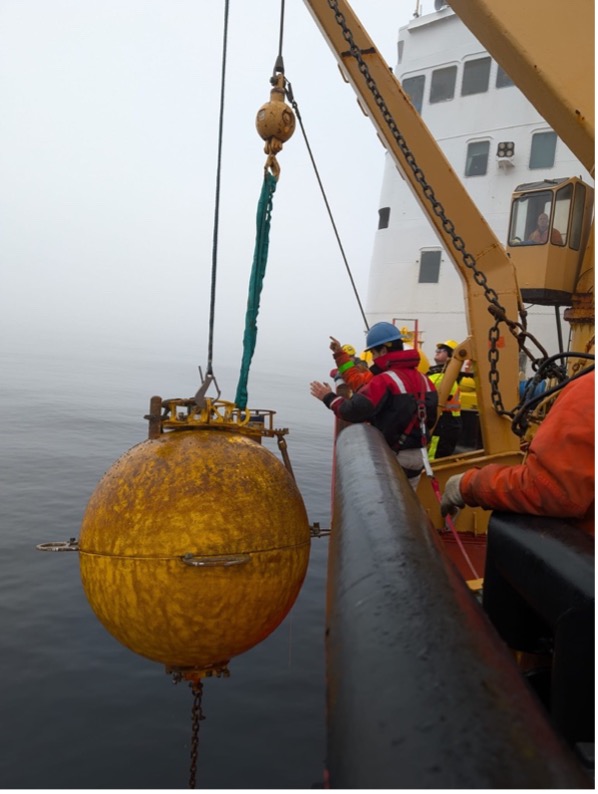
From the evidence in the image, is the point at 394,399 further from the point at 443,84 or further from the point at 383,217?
the point at 443,84

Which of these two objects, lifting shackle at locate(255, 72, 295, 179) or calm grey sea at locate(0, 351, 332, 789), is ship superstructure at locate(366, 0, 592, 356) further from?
lifting shackle at locate(255, 72, 295, 179)

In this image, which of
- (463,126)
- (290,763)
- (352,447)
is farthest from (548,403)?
(463,126)

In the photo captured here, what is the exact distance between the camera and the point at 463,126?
13.0 m

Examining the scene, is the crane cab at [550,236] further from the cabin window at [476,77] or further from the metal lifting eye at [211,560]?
the metal lifting eye at [211,560]

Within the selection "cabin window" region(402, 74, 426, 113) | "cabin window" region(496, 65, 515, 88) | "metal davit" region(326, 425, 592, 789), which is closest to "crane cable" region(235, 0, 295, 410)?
"metal davit" region(326, 425, 592, 789)

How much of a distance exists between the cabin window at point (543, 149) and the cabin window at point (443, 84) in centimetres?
231

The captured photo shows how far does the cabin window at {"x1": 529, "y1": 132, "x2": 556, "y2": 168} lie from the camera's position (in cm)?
1189

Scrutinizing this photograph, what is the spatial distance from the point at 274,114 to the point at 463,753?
305 cm

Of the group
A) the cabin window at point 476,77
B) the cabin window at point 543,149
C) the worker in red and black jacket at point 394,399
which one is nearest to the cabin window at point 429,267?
the cabin window at point 543,149

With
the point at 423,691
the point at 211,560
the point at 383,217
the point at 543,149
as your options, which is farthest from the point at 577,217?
the point at 423,691

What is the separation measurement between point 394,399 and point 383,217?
10.3 meters

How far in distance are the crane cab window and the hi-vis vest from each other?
8.94ft

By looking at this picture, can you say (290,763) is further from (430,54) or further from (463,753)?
(430,54)

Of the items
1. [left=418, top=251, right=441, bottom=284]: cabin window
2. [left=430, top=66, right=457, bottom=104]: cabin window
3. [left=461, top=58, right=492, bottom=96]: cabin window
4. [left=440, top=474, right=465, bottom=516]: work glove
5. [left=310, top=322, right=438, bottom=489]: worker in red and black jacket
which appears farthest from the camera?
[left=430, top=66, right=457, bottom=104]: cabin window
